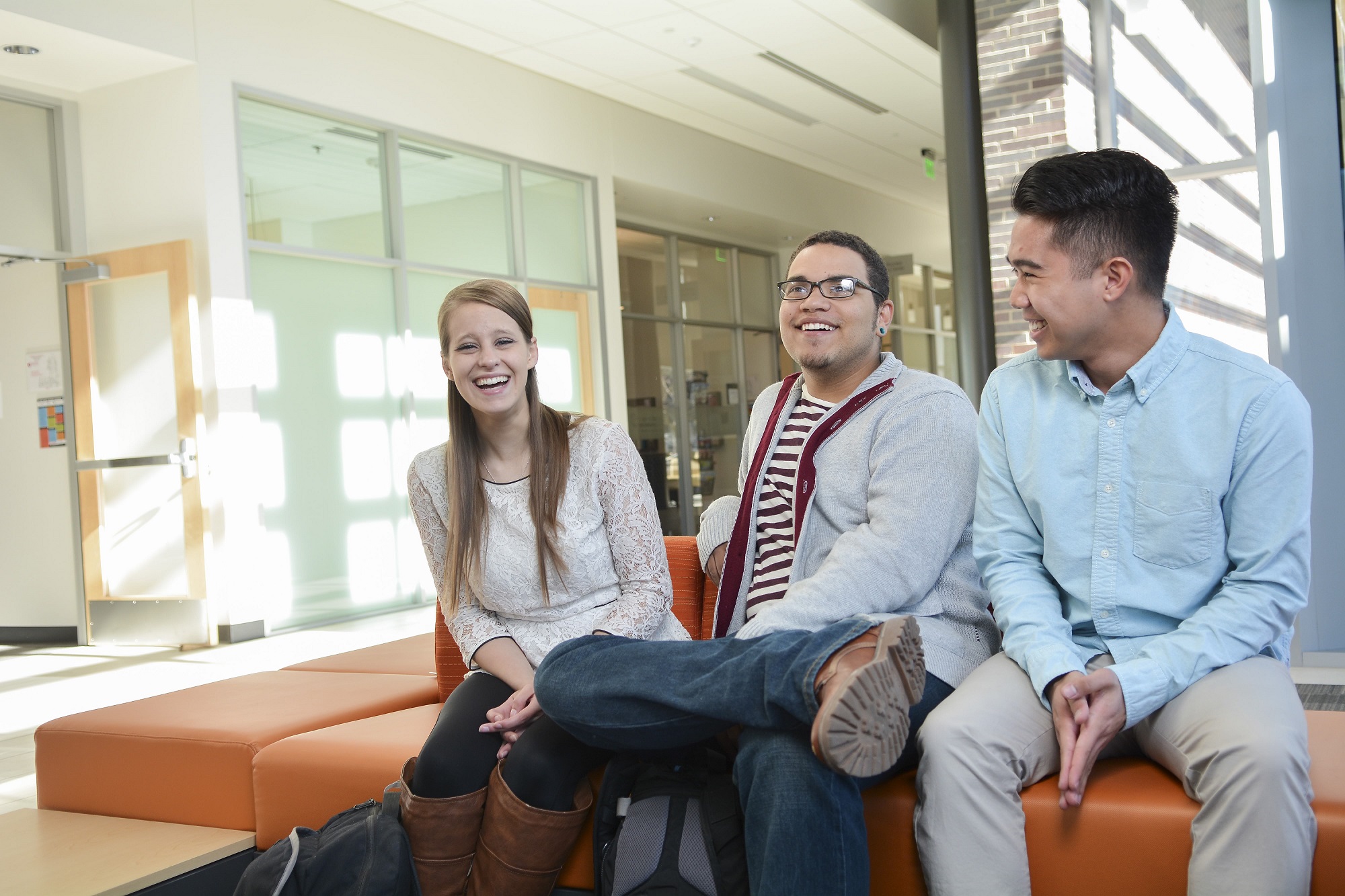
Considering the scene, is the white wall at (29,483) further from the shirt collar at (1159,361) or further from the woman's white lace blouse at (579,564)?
the shirt collar at (1159,361)

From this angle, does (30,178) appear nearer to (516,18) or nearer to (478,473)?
(516,18)

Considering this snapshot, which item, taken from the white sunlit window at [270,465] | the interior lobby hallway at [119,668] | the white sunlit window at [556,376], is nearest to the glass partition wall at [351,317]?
the white sunlit window at [270,465]

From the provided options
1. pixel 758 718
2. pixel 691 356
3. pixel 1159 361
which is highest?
pixel 691 356

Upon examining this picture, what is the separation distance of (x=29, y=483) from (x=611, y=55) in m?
4.89

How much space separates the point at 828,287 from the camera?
85.8 inches

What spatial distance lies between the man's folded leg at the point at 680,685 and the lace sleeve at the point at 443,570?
401mm

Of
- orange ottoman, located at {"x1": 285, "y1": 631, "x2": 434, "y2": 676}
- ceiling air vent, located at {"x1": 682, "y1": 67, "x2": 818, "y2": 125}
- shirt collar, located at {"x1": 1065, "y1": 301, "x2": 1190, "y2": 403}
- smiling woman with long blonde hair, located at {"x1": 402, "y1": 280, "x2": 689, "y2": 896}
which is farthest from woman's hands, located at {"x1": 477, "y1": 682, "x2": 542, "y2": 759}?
ceiling air vent, located at {"x1": 682, "y1": 67, "x2": 818, "y2": 125}

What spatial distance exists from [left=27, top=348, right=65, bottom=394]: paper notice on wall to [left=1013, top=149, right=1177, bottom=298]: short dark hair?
669cm

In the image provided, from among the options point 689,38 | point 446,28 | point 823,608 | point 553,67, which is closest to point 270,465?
point 446,28

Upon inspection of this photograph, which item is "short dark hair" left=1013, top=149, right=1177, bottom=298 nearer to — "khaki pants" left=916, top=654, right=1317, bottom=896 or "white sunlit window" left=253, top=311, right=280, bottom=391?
"khaki pants" left=916, top=654, right=1317, bottom=896

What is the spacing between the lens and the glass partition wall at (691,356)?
1112 cm

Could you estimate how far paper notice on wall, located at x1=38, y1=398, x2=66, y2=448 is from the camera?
22.9ft

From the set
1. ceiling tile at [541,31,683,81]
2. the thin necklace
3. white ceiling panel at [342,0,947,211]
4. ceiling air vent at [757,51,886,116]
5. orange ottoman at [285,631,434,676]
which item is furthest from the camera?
ceiling air vent at [757,51,886,116]

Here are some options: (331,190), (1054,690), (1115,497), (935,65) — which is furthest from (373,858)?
(935,65)
